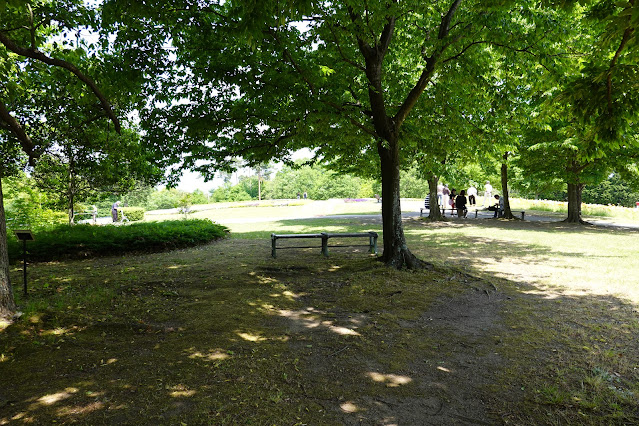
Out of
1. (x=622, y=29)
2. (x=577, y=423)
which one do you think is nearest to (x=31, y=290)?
(x=577, y=423)

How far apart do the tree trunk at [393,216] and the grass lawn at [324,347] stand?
54 centimetres

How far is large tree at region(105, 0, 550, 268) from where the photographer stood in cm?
675

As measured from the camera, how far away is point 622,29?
306 centimetres

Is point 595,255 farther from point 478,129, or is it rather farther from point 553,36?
point 553,36

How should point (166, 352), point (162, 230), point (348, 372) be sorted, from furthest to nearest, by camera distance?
point (162, 230) → point (166, 352) → point (348, 372)

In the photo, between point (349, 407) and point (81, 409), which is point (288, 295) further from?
point (81, 409)

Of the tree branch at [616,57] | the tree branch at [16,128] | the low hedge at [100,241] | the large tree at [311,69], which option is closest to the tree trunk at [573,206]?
the large tree at [311,69]

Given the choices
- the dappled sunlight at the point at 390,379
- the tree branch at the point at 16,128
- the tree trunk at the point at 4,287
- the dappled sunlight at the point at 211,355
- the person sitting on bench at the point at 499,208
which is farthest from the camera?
the person sitting on bench at the point at 499,208

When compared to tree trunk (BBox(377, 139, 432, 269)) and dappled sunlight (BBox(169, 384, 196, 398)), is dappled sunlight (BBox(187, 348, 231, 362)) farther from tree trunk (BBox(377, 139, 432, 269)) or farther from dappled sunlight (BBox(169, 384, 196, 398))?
tree trunk (BBox(377, 139, 432, 269))

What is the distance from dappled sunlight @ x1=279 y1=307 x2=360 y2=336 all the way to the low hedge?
7.30 m

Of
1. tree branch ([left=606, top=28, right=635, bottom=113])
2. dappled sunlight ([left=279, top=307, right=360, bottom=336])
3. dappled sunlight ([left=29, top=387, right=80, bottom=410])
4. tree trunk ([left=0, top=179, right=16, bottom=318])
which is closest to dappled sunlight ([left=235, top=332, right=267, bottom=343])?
dappled sunlight ([left=279, top=307, right=360, bottom=336])

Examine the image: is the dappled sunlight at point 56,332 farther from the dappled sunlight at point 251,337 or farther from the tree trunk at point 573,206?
the tree trunk at point 573,206

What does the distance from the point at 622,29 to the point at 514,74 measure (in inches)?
220

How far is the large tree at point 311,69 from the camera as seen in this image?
22.1ft
